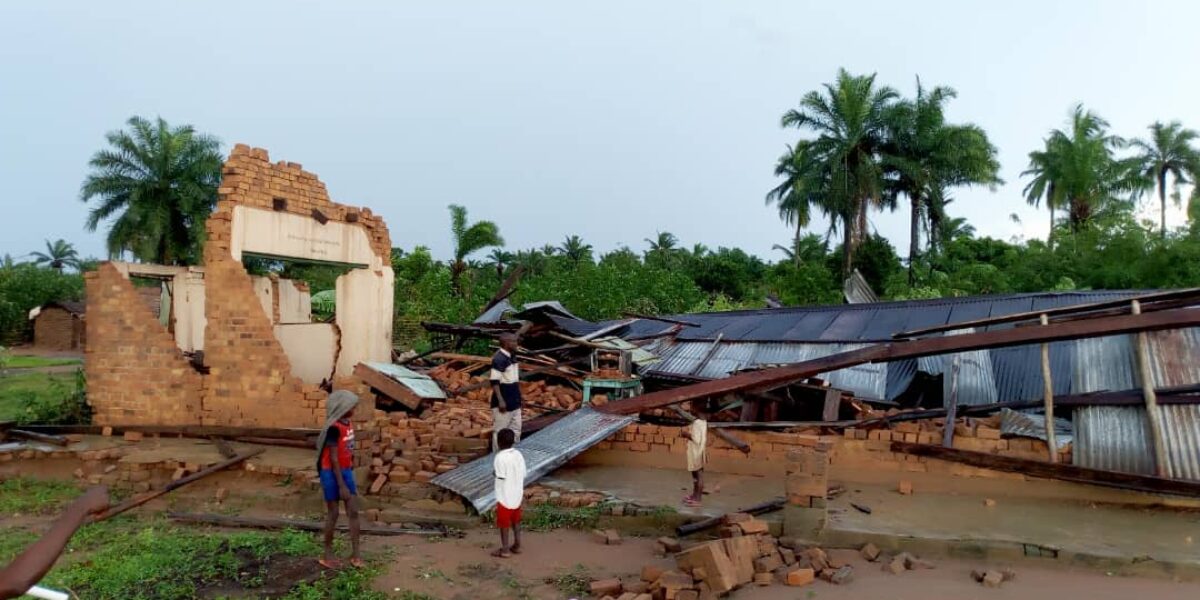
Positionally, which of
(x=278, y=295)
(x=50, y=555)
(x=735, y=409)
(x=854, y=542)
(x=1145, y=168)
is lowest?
(x=854, y=542)

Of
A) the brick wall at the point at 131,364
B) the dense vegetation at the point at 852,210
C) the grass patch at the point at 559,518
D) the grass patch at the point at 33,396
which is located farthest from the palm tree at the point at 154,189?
the grass patch at the point at 559,518

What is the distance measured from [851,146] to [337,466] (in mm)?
29613

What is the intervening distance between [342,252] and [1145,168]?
40.3 meters

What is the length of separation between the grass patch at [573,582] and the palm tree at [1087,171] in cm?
3322

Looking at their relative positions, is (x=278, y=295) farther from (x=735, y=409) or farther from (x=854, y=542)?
(x=854, y=542)

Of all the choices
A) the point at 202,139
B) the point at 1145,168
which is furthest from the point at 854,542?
the point at 1145,168

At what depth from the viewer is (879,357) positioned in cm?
748

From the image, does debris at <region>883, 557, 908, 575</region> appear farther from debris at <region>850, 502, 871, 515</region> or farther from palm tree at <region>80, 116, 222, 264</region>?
palm tree at <region>80, 116, 222, 264</region>

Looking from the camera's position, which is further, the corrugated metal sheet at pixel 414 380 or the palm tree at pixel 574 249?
the palm tree at pixel 574 249

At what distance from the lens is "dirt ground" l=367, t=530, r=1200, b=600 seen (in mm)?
5066

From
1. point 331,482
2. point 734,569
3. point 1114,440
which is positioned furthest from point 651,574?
point 1114,440

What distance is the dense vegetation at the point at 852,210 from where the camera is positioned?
23344mm

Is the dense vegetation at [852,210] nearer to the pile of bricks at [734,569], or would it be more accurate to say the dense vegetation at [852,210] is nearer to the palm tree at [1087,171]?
the palm tree at [1087,171]

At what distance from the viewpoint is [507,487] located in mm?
5816
